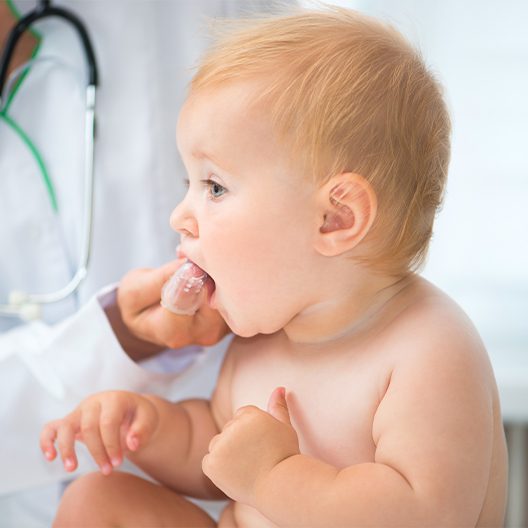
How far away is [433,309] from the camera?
729 mm

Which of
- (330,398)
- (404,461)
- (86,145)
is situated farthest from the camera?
(86,145)

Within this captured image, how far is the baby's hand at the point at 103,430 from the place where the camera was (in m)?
0.80

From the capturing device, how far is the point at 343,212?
707mm

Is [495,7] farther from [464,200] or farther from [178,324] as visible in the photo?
[178,324]

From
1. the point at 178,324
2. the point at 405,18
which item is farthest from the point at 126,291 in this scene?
the point at 405,18

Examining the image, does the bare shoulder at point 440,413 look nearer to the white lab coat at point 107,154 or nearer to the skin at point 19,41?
the white lab coat at point 107,154

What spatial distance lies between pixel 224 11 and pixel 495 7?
577mm

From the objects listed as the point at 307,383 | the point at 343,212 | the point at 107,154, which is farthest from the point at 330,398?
the point at 107,154

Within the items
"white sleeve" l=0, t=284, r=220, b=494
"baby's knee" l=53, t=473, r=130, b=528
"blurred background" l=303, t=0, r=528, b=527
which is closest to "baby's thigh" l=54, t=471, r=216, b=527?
"baby's knee" l=53, t=473, r=130, b=528

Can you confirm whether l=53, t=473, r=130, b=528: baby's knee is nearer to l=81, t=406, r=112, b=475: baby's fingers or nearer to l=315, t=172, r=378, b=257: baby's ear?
l=81, t=406, r=112, b=475: baby's fingers

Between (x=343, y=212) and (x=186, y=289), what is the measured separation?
187 mm

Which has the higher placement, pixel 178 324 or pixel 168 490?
pixel 178 324

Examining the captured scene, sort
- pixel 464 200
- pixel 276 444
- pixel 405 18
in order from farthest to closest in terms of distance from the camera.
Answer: pixel 464 200 < pixel 405 18 < pixel 276 444

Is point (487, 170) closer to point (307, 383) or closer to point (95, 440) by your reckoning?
point (307, 383)
